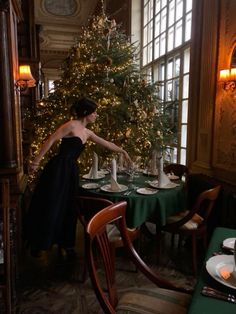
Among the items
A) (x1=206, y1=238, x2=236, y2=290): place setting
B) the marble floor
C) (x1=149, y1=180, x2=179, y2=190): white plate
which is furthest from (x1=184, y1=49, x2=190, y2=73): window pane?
(x1=206, y1=238, x2=236, y2=290): place setting

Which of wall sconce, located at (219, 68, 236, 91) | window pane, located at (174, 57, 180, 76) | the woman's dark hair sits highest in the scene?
window pane, located at (174, 57, 180, 76)

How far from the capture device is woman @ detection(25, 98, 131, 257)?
2.61 meters

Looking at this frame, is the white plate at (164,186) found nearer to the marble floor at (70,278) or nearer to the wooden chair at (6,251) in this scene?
the marble floor at (70,278)

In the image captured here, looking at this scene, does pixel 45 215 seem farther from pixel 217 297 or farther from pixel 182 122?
pixel 182 122

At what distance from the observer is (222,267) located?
1.10 m

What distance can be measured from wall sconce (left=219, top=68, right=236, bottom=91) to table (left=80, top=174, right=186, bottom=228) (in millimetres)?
1163

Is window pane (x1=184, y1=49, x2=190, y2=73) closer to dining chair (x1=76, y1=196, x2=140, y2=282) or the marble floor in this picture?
the marble floor

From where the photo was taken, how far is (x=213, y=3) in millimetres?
3172

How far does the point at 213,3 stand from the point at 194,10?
1.46 feet

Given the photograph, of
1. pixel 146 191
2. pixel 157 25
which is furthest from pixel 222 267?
pixel 157 25

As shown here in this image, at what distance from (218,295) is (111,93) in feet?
11.8

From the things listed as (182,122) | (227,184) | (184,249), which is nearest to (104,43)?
(182,122)

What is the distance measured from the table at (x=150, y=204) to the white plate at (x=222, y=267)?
1331mm

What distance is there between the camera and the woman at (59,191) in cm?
261
